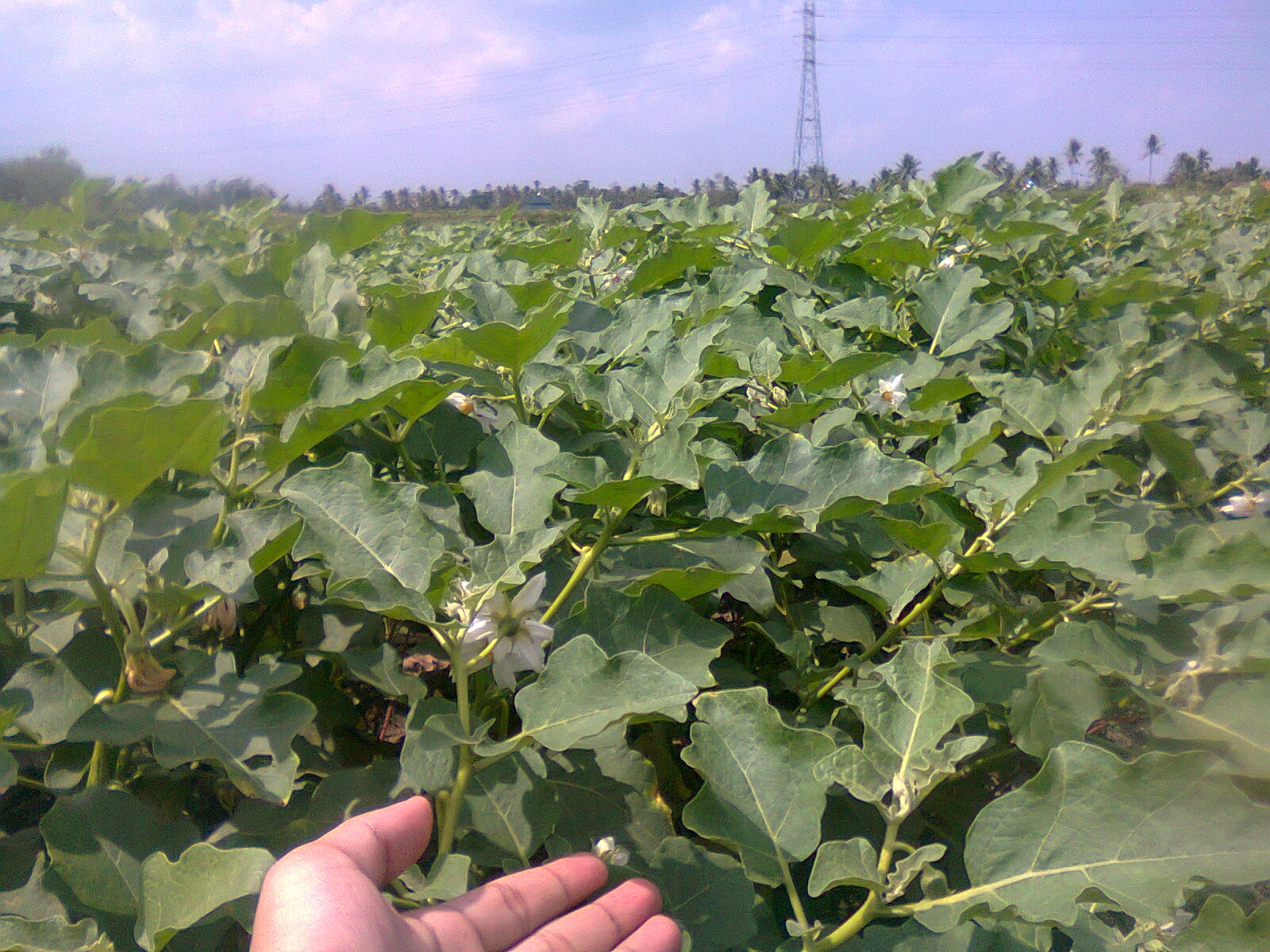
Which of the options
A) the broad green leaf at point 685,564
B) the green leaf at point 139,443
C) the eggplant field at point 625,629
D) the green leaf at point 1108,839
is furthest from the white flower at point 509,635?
the green leaf at point 1108,839

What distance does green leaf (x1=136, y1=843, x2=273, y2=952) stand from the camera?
662 mm

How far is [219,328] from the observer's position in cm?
117

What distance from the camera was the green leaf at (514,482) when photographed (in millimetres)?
1004

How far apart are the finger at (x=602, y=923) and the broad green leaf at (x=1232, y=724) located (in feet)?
1.79

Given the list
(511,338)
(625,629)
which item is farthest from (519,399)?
(625,629)

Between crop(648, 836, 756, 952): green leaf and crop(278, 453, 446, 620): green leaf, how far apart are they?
396 millimetres

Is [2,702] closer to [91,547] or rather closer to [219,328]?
[91,547]

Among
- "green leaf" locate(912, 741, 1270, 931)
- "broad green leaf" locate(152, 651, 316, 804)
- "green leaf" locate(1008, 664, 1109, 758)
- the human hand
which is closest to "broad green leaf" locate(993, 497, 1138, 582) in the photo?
"green leaf" locate(1008, 664, 1109, 758)

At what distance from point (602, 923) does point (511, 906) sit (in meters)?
0.09

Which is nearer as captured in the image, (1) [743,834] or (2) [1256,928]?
(2) [1256,928]

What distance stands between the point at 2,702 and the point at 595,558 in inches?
25.7

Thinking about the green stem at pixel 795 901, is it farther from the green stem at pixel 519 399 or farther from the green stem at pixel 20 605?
the green stem at pixel 20 605

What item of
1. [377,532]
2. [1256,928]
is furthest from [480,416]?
[1256,928]

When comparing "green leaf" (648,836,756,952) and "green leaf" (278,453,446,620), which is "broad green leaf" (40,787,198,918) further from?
"green leaf" (648,836,756,952)
